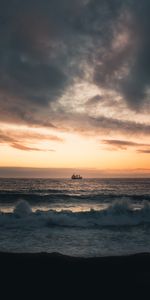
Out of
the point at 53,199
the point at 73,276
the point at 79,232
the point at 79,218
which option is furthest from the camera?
the point at 53,199

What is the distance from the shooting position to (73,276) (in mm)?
6898

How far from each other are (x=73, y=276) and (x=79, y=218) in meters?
13.0

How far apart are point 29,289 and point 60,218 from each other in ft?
41.6

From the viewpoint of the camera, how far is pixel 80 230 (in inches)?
633

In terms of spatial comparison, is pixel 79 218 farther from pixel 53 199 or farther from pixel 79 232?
pixel 53 199

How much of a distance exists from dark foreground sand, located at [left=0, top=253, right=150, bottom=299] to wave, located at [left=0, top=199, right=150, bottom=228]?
9.57 meters

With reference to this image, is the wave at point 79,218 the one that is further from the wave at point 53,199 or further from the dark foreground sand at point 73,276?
the wave at point 53,199

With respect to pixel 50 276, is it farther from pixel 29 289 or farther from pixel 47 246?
pixel 47 246

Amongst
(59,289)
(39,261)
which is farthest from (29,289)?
(39,261)

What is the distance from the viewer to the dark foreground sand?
5.85 m

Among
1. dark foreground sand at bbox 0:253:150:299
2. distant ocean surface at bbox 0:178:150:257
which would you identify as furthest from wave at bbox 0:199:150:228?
dark foreground sand at bbox 0:253:150:299

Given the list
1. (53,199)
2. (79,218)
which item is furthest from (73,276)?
(53,199)

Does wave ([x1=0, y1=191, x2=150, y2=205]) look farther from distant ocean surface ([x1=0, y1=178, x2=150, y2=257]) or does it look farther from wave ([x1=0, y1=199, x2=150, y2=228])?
distant ocean surface ([x1=0, y1=178, x2=150, y2=257])

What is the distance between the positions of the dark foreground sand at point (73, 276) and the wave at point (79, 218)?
9.57 metres
